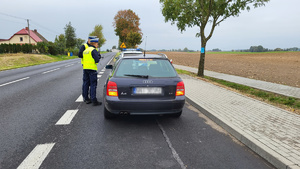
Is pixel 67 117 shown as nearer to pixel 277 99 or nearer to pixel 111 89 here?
pixel 111 89

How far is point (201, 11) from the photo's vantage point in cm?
1453

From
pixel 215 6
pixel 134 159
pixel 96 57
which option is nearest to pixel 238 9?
pixel 215 6

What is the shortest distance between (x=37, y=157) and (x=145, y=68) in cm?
257

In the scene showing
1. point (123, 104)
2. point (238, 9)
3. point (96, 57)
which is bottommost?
point (123, 104)

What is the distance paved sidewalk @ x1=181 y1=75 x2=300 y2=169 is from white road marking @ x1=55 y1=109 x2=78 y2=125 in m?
3.26

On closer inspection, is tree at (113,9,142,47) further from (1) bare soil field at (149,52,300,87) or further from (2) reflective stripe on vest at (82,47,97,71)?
(2) reflective stripe on vest at (82,47,97,71)

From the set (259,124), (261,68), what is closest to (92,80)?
(259,124)

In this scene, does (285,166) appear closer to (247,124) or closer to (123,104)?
(247,124)

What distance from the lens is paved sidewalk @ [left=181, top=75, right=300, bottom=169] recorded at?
3404mm

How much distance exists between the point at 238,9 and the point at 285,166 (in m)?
12.9

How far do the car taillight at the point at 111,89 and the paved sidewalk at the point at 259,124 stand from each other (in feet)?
7.78

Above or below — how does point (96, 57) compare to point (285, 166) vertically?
above

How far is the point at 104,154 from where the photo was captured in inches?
134

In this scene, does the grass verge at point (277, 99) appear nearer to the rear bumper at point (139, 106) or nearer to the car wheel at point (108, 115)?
the rear bumper at point (139, 106)
